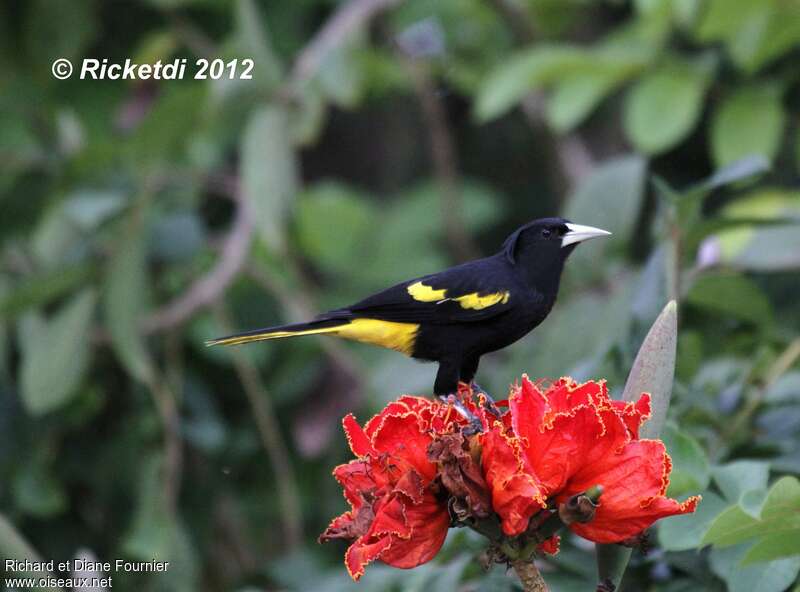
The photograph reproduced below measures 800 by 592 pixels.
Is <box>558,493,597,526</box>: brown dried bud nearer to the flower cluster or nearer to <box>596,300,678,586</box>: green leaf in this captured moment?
the flower cluster

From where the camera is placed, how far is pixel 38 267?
187 inches

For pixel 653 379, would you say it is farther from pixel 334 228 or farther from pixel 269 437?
pixel 334 228

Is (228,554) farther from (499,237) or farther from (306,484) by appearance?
(499,237)

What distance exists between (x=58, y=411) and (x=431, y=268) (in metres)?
1.71

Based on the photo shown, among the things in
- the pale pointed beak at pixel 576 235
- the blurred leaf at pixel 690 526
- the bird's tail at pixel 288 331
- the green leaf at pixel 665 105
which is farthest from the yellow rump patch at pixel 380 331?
the green leaf at pixel 665 105

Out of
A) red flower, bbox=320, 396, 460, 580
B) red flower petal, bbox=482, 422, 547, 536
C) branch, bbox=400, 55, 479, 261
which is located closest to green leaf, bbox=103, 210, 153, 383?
branch, bbox=400, 55, 479, 261

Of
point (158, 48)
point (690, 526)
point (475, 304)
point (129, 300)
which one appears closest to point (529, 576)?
point (690, 526)

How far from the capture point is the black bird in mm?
2547

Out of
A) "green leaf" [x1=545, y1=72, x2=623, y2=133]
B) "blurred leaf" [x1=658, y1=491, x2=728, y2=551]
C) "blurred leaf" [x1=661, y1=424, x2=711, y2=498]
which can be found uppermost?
"green leaf" [x1=545, y1=72, x2=623, y2=133]

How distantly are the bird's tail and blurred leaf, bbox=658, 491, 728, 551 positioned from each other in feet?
3.09

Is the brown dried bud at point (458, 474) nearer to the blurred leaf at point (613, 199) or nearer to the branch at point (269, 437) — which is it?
the blurred leaf at point (613, 199)

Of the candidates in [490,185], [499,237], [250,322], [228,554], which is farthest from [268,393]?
[490,185]

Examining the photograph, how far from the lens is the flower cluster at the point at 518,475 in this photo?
1.64 meters

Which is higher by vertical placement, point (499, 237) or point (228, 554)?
point (499, 237)
